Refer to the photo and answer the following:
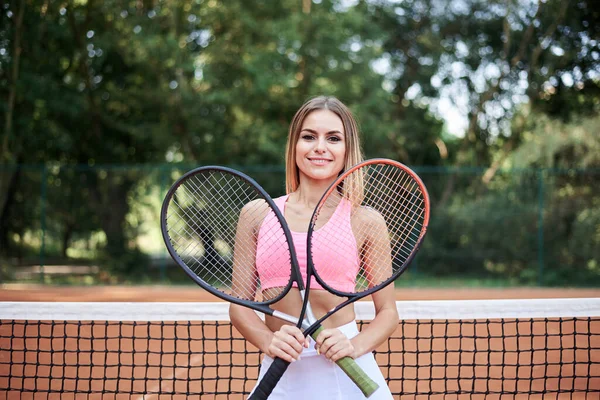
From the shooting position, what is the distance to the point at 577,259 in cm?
1159

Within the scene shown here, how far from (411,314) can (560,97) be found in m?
14.4

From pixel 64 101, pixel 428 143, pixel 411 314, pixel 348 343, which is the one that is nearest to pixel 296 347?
pixel 348 343

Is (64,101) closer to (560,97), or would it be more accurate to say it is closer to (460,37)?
(460,37)

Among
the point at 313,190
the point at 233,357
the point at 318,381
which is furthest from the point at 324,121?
the point at 233,357

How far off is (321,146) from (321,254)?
31 centimetres

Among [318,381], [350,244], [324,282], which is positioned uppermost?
[350,244]

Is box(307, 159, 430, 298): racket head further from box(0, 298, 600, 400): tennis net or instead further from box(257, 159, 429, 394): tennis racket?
box(0, 298, 600, 400): tennis net

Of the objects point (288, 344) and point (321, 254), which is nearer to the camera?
point (288, 344)

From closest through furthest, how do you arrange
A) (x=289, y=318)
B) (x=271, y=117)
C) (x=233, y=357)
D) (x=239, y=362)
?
(x=289, y=318)
(x=239, y=362)
(x=233, y=357)
(x=271, y=117)

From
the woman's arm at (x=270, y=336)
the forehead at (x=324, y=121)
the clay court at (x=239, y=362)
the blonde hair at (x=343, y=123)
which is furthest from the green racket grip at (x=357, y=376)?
the clay court at (x=239, y=362)

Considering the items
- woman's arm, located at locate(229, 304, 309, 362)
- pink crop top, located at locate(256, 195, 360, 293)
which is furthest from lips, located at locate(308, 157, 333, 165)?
woman's arm, located at locate(229, 304, 309, 362)

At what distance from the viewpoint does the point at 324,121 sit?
176 centimetres

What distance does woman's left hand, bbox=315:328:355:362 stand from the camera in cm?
157

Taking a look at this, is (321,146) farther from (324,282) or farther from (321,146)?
(324,282)
